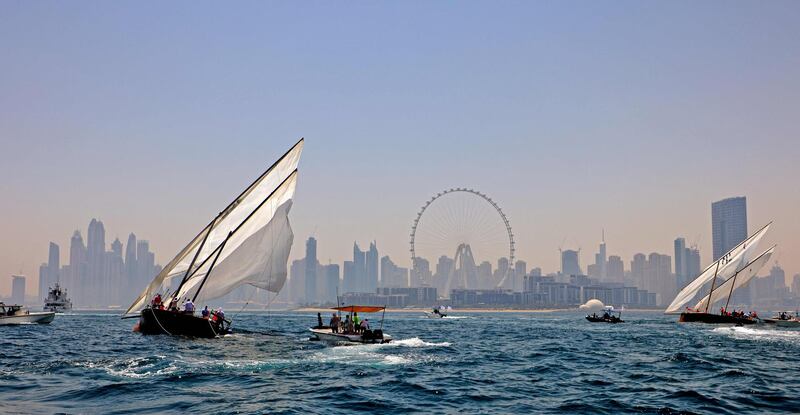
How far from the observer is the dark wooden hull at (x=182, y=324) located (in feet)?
177

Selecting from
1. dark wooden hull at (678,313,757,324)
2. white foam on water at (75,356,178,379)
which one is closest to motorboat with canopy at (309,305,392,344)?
white foam on water at (75,356,178,379)

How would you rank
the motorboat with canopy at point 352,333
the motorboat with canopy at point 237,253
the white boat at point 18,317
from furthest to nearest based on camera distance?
1. the white boat at point 18,317
2. the motorboat with canopy at point 237,253
3. the motorboat with canopy at point 352,333

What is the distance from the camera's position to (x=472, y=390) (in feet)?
97.5

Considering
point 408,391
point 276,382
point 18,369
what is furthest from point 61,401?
point 408,391

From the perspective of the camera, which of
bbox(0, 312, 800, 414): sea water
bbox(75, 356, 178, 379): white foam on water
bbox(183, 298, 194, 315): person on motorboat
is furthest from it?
bbox(183, 298, 194, 315): person on motorboat

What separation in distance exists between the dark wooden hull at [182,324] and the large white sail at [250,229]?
5.85 ft

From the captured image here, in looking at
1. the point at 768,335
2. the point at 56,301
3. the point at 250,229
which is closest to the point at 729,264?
the point at 768,335

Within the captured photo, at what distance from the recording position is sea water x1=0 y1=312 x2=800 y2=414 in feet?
82.9

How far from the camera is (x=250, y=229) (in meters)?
57.4

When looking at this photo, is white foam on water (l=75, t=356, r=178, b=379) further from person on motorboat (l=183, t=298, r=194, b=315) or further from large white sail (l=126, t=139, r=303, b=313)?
large white sail (l=126, t=139, r=303, b=313)

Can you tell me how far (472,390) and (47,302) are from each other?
180 m

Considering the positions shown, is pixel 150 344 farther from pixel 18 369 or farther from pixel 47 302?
pixel 47 302

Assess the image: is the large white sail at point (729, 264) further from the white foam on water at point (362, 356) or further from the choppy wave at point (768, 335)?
the white foam on water at point (362, 356)

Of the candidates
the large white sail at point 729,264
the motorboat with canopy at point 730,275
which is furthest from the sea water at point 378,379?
the large white sail at point 729,264
